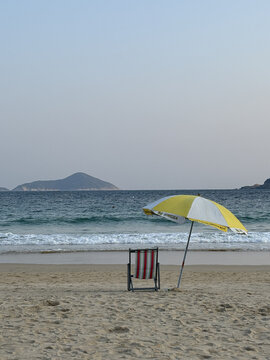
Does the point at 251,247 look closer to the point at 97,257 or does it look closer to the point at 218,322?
the point at 97,257

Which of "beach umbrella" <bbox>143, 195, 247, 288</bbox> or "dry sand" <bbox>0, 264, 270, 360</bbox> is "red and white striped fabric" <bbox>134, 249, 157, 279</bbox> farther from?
"beach umbrella" <bbox>143, 195, 247, 288</bbox>

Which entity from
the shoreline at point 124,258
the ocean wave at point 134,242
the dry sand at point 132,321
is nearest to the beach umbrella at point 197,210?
the dry sand at point 132,321

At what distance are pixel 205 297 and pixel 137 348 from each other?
9.78 feet

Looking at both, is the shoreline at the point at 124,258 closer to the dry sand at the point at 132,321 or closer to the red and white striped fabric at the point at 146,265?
the dry sand at the point at 132,321

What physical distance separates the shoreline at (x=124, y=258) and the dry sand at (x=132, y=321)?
13.0 ft

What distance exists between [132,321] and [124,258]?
8915mm

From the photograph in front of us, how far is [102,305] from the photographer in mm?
6941

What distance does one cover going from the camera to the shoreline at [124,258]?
1386cm

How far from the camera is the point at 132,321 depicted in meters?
6.00

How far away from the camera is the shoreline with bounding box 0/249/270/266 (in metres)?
13.9

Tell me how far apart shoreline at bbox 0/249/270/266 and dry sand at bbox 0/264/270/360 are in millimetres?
3966

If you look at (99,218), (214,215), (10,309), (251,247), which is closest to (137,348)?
(10,309)

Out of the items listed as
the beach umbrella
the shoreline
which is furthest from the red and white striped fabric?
the shoreline

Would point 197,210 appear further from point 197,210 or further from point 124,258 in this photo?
point 124,258
